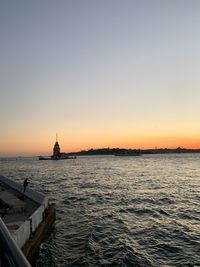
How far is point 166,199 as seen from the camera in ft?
109

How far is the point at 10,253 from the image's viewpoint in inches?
109

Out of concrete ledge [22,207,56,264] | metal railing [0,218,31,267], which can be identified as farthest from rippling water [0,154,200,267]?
metal railing [0,218,31,267]

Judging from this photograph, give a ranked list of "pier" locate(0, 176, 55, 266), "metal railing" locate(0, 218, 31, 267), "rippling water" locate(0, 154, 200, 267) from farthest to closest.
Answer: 1. "rippling water" locate(0, 154, 200, 267)
2. "pier" locate(0, 176, 55, 266)
3. "metal railing" locate(0, 218, 31, 267)

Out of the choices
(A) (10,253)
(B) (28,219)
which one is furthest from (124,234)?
(A) (10,253)

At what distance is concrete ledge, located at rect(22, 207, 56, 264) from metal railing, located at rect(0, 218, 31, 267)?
10896 millimetres

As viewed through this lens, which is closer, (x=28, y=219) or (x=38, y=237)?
(x=28, y=219)

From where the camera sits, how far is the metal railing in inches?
99.1

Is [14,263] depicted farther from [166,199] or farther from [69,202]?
[166,199]

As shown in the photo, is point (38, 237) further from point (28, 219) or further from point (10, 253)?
point (10, 253)

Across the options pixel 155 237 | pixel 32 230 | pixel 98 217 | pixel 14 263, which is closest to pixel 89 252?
pixel 32 230

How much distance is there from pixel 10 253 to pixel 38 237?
1372 centimetres

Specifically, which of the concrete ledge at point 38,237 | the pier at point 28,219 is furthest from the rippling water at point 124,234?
the pier at point 28,219

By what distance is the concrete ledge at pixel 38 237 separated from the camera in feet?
45.0

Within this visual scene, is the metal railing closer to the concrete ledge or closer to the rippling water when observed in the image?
the concrete ledge
